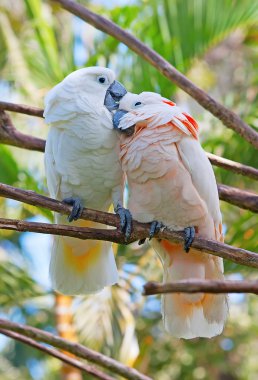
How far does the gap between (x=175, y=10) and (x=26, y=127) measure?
1.43 metres

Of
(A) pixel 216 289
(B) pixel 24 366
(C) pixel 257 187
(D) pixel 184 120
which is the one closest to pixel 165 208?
(D) pixel 184 120

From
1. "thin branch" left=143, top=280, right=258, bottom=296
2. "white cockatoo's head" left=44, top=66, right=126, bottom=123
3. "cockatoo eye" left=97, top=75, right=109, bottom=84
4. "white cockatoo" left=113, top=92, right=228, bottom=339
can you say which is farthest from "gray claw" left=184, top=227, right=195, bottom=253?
"thin branch" left=143, top=280, right=258, bottom=296

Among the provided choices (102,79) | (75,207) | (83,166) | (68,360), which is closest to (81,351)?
(68,360)

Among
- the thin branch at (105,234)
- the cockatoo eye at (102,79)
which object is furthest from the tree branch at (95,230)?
the cockatoo eye at (102,79)

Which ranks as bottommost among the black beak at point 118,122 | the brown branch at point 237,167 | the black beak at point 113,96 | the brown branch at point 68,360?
the brown branch at point 68,360

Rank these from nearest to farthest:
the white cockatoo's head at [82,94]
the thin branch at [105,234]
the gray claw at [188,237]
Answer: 1. the thin branch at [105,234]
2. the gray claw at [188,237]
3. the white cockatoo's head at [82,94]

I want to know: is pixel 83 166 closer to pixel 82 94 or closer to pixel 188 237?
pixel 82 94

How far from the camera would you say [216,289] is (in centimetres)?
157

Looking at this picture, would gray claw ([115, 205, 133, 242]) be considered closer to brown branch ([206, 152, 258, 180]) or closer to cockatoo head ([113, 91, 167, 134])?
cockatoo head ([113, 91, 167, 134])

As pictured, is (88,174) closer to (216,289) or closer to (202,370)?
(216,289)

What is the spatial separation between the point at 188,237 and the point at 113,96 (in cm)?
89

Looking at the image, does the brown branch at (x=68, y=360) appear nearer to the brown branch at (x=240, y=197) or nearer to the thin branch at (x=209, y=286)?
the brown branch at (x=240, y=197)

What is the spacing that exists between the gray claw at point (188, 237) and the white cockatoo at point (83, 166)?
0.24 meters

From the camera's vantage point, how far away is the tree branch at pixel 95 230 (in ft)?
8.40
